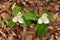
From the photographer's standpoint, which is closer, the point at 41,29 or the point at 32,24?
the point at 41,29

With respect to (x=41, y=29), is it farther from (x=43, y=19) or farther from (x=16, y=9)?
(x=16, y=9)

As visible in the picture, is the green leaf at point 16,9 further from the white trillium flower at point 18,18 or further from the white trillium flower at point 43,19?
the white trillium flower at point 43,19

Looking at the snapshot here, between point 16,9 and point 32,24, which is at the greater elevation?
point 16,9

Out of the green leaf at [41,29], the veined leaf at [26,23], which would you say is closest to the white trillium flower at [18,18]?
the veined leaf at [26,23]

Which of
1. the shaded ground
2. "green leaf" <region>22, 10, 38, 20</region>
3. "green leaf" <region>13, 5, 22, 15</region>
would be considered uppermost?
"green leaf" <region>13, 5, 22, 15</region>

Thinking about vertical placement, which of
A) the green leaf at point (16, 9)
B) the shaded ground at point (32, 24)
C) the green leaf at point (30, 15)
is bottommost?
the shaded ground at point (32, 24)

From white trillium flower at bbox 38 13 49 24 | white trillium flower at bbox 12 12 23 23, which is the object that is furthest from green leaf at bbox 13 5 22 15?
white trillium flower at bbox 38 13 49 24

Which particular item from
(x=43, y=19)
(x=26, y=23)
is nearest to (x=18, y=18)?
(x=26, y=23)

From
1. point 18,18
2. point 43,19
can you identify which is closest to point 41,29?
point 43,19

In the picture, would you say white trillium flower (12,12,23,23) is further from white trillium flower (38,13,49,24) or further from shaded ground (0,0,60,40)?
white trillium flower (38,13,49,24)
